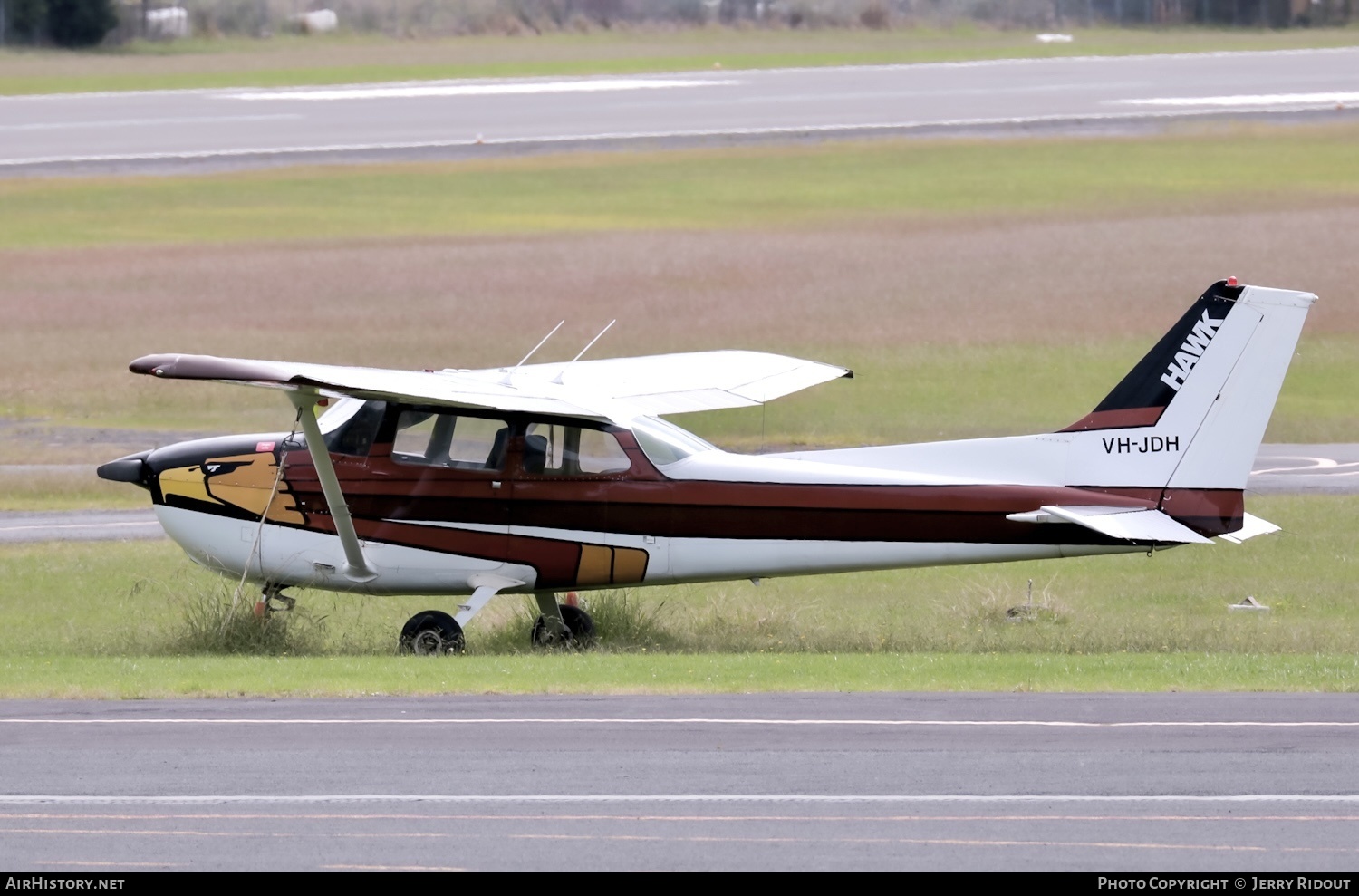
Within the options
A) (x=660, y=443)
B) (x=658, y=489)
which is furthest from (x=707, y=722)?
(x=660, y=443)

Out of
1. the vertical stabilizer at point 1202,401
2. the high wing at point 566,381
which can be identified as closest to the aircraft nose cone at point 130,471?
the high wing at point 566,381

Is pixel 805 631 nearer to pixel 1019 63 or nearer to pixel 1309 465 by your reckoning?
pixel 1309 465

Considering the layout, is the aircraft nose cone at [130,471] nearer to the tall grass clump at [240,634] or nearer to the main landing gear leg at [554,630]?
the tall grass clump at [240,634]

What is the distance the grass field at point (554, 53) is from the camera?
64.3m

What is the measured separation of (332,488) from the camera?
14898 mm

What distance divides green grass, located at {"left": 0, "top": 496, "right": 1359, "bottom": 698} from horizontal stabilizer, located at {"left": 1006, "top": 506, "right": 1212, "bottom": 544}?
893 millimetres

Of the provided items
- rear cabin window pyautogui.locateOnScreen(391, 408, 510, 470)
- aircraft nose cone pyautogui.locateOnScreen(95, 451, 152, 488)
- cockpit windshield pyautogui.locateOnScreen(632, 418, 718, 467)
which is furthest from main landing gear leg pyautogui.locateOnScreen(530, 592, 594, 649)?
aircraft nose cone pyautogui.locateOnScreen(95, 451, 152, 488)

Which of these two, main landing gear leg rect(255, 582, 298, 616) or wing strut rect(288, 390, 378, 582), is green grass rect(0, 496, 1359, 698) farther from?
wing strut rect(288, 390, 378, 582)

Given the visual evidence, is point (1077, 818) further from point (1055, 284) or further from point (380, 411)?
point (1055, 284)

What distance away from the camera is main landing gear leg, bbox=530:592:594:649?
639 inches

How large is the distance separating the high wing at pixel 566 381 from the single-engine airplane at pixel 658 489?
0.21ft

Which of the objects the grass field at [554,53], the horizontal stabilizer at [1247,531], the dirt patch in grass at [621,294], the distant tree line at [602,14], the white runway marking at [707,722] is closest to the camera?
the white runway marking at [707,722]

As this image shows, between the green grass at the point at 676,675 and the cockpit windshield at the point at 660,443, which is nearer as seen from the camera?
the green grass at the point at 676,675

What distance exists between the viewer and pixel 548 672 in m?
13.6
